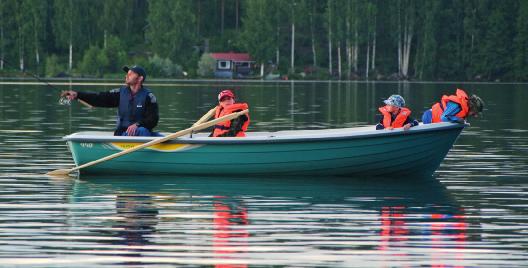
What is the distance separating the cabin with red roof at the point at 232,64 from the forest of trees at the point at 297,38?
3.48ft

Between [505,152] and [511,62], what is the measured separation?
309 ft

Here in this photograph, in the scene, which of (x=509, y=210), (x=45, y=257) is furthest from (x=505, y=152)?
(x=45, y=257)

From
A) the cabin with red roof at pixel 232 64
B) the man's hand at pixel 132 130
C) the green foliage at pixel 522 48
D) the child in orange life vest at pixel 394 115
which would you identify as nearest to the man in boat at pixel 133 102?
the man's hand at pixel 132 130

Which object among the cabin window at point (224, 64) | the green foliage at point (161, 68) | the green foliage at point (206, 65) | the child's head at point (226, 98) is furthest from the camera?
the cabin window at point (224, 64)

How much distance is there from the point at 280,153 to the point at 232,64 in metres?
99.5

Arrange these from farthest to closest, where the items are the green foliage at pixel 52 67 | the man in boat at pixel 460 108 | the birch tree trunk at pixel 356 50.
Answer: the birch tree trunk at pixel 356 50 → the green foliage at pixel 52 67 → the man in boat at pixel 460 108

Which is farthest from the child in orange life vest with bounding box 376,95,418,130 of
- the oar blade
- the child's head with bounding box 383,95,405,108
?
the oar blade

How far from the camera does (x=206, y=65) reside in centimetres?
11481

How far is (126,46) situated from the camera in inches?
4663

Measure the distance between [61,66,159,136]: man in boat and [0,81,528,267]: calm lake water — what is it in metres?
0.78

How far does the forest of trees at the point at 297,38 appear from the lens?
112m

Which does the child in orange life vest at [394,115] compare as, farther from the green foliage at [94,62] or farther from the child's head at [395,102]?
the green foliage at [94,62]

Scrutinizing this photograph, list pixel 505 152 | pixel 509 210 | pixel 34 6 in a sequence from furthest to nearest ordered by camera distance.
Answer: pixel 34 6
pixel 505 152
pixel 509 210

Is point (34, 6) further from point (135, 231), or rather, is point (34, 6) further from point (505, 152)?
point (135, 231)
